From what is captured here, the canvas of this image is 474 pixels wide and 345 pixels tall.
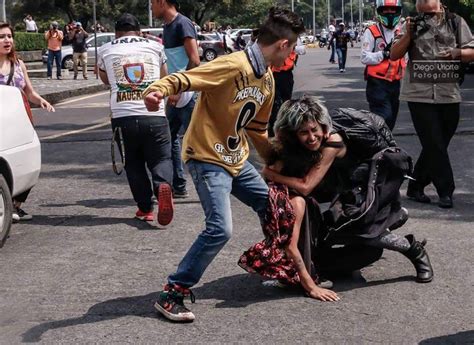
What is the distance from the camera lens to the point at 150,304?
5.51m

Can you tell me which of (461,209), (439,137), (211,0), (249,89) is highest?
(249,89)

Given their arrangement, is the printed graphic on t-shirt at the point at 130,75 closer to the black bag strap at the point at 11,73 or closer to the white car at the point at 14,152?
the white car at the point at 14,152

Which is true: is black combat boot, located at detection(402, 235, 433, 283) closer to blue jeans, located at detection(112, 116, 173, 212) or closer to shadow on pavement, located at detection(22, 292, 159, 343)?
shadow on pavement, located at detection(22, 292, 159, 343)

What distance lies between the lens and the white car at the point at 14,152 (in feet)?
22.9

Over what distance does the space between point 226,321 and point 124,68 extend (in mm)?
2964

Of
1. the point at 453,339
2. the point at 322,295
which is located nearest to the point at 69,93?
the point at 322,295

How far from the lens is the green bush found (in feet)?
127

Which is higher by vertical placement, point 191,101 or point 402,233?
point 191,101

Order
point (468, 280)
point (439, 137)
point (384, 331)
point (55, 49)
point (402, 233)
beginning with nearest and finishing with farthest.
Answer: point (384, 331) → point (468, 280) → point (402, 233) → point (439, 137) → point (55, 49)

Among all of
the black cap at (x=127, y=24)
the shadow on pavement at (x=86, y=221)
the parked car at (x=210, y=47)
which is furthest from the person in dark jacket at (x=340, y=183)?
the parked car at (x=210, y=47)

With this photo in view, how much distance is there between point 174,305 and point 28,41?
3695 centimetres

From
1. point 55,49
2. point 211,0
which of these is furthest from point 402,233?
point 211,0

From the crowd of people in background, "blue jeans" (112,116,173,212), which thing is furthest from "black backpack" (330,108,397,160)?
"blue jeans" (112,116,173,212)

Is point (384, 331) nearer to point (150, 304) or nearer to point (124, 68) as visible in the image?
point (150, 304)
